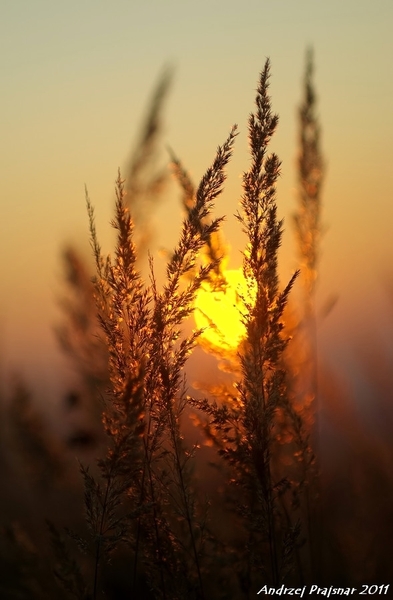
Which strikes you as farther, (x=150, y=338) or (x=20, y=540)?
(x=20, y=540)

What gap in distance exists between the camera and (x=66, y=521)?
3936mm

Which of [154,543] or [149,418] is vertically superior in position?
[149,418]

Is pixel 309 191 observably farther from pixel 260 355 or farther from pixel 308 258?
pixel 260 355

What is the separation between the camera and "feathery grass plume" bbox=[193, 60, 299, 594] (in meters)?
2.64

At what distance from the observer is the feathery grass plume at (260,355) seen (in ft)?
8.68

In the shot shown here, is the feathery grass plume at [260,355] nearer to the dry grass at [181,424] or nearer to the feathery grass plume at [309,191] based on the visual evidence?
the dry grass at [181,424]

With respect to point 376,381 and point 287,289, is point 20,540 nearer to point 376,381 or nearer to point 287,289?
point 287,289


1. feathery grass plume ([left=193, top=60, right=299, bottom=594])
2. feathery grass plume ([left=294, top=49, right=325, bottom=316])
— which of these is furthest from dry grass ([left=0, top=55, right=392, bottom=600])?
feathery grass plume ([left=294, top=49, right=325, bottom=316])

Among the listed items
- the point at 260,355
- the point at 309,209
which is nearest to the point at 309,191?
the point at 309,209

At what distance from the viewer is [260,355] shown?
273cm

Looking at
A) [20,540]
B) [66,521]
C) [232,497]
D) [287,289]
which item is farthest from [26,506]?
[287,289]

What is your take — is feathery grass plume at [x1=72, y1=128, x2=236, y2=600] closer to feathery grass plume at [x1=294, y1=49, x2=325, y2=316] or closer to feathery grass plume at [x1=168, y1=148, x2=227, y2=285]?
feathery grass plume at [x1=168, y1=148, x2=227, y2=285]

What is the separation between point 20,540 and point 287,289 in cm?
152

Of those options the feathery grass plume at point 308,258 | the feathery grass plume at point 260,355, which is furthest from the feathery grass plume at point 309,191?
the feathery grass plume at point 260,355
